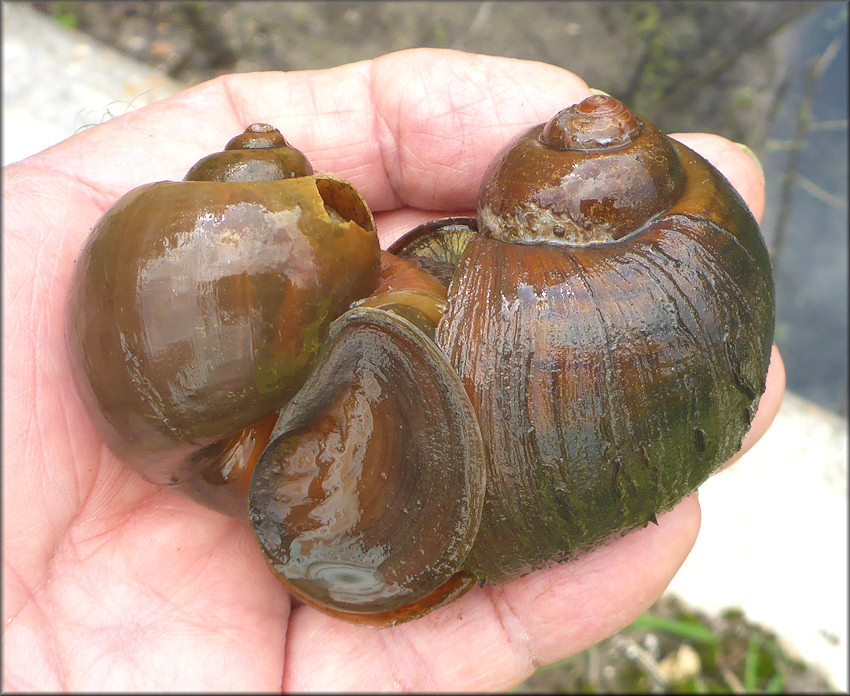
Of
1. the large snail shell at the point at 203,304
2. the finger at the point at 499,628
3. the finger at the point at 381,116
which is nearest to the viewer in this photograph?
the large snail shell at the point at 203,304

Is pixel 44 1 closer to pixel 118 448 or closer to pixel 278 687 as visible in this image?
pixel 118 448

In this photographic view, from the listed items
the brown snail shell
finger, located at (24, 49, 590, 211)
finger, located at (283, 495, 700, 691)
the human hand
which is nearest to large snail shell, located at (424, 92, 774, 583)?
A: the brown snail shell

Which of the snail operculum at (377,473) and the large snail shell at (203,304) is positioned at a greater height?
the large snail shell at (203,304)

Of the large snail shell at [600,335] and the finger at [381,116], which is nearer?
the large snail shell at [600,335]

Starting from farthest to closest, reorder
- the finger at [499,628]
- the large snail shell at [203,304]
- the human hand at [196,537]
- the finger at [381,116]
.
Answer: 1. the finger at [381,116]
2. the finger at [499,628]
3. the human hand at [196,537]
4. the large snail shell at [203,304]

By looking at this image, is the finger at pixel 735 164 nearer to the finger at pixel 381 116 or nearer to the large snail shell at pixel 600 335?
the finger at pixel 381 116

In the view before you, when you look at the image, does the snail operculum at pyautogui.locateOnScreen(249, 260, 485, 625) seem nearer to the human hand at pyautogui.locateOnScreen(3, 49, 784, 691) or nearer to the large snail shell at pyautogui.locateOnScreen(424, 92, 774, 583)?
the large snail shell at pyautogui.locateOnScreen(424, 92, 774, 583)

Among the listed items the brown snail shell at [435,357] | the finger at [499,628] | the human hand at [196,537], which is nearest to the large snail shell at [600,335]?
the brown snail shell at [435,357]

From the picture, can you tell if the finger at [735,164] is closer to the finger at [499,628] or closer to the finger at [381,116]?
the finger at [381,116]
